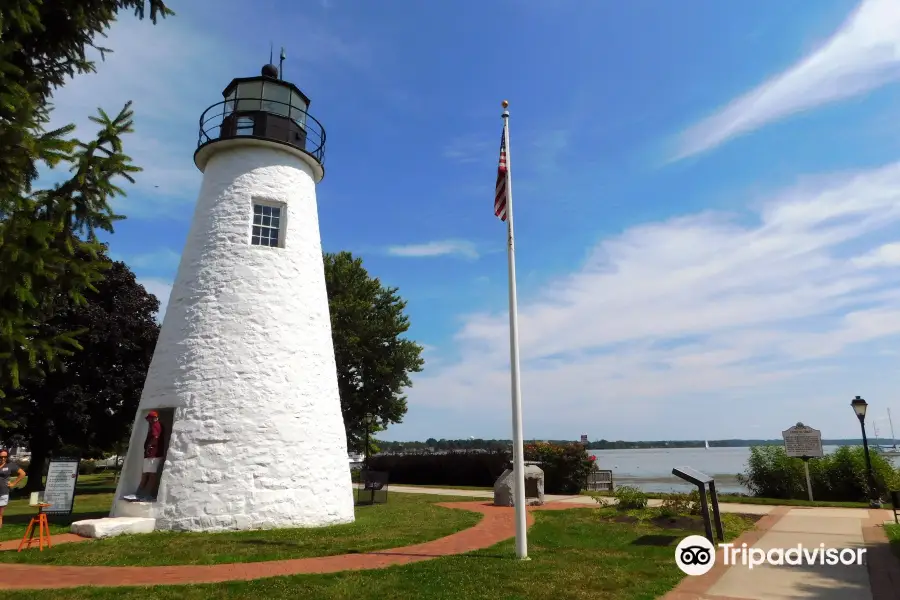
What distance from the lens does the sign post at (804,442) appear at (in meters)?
15.9

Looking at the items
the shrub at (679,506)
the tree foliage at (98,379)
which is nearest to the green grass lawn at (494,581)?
the shrub at (679,506)

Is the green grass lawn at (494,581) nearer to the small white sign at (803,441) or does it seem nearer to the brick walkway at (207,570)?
the brick walkway at (207,570)

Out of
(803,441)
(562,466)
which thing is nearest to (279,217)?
(562,466)

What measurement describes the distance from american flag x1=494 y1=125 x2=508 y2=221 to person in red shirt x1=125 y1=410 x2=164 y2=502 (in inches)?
341

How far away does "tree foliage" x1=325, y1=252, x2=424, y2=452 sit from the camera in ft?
90.8

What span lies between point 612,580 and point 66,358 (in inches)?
946

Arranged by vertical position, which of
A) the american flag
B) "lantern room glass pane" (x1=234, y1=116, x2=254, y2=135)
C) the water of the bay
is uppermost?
"lantern room glass pane" (x1=234, y1=116, x2=254, y2=135)

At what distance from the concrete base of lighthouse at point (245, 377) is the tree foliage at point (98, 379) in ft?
38.4

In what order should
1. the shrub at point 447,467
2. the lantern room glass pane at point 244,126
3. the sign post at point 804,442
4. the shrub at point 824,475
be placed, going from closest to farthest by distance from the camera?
the lantern room glass pane at point 244,126 < the sign post at point 804,442 < the shrub at point 824,475 < the shrub at point 447,467

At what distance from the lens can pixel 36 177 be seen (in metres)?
6.13

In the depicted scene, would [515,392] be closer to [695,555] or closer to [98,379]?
[695,555]

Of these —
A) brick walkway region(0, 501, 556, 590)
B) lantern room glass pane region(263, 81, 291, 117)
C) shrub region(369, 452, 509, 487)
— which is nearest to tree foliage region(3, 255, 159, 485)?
lantern room glass pane region(263, 81, 291, 117)

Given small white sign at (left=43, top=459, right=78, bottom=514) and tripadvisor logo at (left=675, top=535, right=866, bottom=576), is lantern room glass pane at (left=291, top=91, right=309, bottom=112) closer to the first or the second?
small white sign at (left=43, top=459, right=78, bottom=514)

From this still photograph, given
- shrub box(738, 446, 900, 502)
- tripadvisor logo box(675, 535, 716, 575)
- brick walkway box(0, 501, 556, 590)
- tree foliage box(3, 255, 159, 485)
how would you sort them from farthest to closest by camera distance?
tree foliage box(3, 255, 159, 485) → shrub box(738, 446, 900, 502) → tripadvisor logo box(675, 535, 716, 575) → brick walkway box(0, 501, 556, 590)
